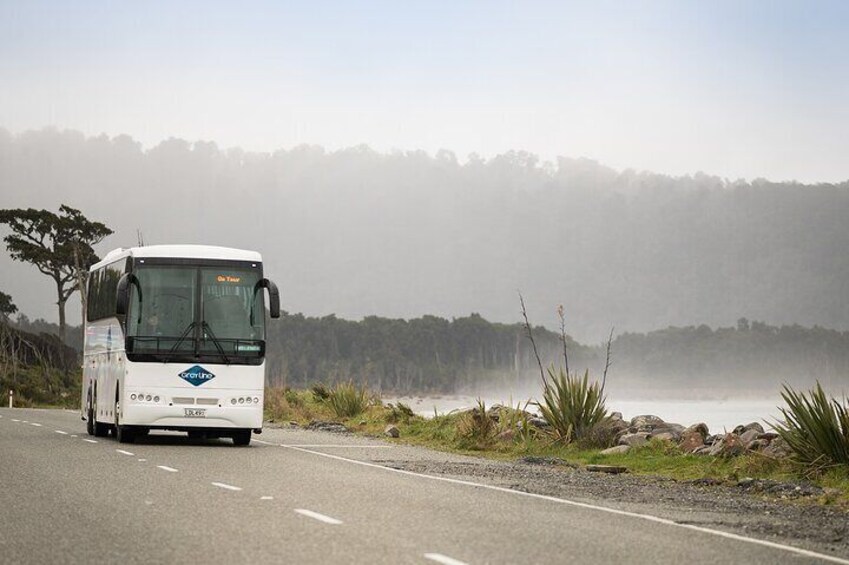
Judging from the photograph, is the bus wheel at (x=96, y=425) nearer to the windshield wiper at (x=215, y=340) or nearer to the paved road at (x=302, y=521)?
the windshield wiper at (x=215, y=340)

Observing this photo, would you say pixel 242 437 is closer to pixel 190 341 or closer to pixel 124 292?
pixel 190 341

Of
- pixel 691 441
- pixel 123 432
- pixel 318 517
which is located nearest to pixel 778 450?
pixel 691 441

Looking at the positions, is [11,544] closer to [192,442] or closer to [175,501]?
[175,501]

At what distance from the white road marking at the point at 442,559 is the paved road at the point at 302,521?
0.01m

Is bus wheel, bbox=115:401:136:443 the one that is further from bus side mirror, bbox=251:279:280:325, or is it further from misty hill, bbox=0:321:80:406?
misty hill, bbox=0:321:80:406

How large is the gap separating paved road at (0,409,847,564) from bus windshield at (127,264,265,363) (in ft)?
17.6

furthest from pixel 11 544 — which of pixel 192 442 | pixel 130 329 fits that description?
pixel 192 442

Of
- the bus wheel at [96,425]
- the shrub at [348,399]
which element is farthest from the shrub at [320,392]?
the bus wheel at [96,425]

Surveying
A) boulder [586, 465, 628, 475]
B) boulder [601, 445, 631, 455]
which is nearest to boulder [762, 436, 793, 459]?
boulder [586, 465, 628, 475]

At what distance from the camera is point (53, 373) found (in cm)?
8294

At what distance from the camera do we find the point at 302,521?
1186cm

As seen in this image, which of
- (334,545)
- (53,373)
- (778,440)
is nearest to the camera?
(334,545)

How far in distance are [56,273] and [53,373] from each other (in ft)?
25.1

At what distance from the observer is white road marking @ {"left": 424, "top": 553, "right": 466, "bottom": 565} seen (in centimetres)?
934
